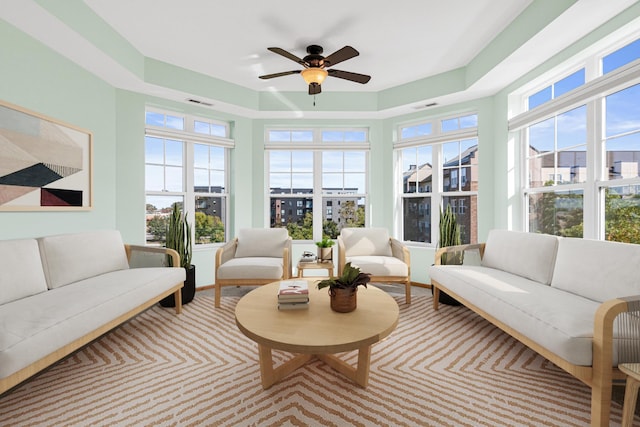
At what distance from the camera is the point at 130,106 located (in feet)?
11.8

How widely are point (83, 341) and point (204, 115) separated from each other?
3228 millimetres

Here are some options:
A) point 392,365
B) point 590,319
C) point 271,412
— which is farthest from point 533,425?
point 271,412

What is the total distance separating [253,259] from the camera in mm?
3461

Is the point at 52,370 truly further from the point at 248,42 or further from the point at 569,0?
the point at 569,0

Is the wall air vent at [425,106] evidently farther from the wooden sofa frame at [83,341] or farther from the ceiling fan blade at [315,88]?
the wooden sofa frame at [83,341]

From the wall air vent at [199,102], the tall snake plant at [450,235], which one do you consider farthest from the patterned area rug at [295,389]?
the wall air vent at [199,102]

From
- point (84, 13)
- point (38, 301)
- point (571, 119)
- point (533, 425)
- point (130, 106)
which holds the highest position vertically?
point (84, 13)

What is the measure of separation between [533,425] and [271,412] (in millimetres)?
1339

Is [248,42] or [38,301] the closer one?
[38,301]

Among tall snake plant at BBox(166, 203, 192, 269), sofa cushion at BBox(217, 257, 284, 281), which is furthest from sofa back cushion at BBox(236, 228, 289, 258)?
tall snake plant at BBox(166, 203, 192, 269)

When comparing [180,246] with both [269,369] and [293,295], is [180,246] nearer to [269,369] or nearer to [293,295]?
[293,295]

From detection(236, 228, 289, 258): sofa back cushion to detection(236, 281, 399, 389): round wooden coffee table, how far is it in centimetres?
151

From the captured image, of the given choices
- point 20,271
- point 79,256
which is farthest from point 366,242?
point 20,271

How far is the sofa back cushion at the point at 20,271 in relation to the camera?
6.36 ft
